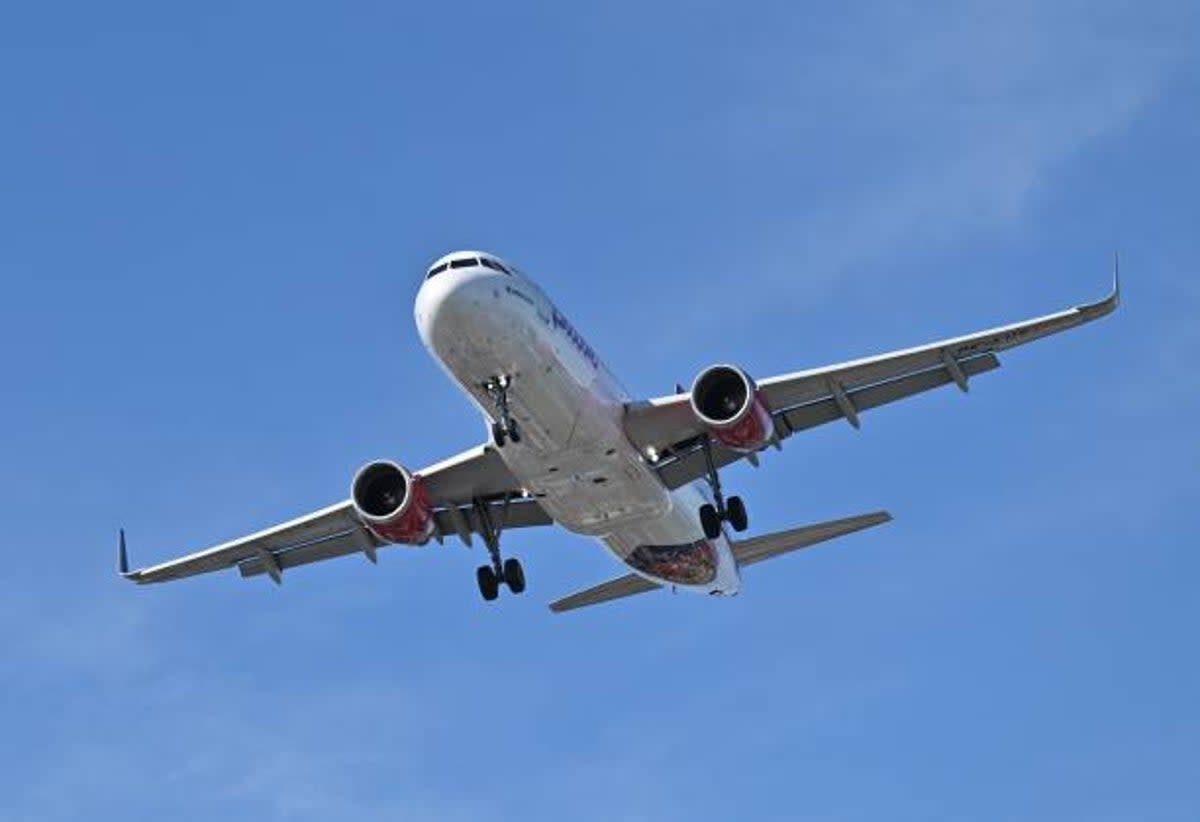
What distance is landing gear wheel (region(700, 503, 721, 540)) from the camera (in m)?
51.8

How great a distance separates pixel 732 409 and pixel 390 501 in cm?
716

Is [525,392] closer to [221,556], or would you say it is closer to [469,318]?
[469,318]

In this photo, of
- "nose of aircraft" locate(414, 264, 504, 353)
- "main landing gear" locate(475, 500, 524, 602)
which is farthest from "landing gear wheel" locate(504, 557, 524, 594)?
"nose of aircraft" locate(414, 264, 504, 353)

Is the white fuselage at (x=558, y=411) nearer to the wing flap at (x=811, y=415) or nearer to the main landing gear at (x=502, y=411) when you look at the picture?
the main landing gear at (x=502, y=411)

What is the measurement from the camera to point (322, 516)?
176ft

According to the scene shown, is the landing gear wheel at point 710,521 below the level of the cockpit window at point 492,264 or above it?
below

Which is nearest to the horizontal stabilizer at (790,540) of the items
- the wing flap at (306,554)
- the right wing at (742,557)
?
the right wing at (742,557)

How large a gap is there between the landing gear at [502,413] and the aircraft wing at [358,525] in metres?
3.42

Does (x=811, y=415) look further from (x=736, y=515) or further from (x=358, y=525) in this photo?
(x=358, y=525)

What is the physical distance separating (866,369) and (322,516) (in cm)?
1201

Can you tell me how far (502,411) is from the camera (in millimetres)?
46812

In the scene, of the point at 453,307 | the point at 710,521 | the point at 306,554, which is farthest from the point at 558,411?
the point at 306,554

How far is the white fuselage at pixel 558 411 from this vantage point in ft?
150

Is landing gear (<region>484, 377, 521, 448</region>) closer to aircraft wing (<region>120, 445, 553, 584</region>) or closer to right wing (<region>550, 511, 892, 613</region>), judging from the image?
aircraft wing (<region>120, 445, 553, 584</region>)
